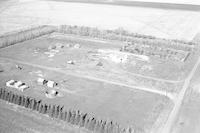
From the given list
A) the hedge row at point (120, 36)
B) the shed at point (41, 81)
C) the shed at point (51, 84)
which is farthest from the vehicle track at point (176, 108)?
the shed at point (41, 81)

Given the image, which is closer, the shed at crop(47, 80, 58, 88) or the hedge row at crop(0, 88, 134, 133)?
the hedge row at crop(0, 88, 134, 133)

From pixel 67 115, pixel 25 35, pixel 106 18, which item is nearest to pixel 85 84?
pixel 67 115

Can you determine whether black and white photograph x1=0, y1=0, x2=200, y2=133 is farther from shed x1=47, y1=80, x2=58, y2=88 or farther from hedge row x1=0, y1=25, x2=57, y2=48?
shed x1=47, y1=80, x2=58, y2=88

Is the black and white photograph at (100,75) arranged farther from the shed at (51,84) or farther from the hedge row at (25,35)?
the shed at (51,84)

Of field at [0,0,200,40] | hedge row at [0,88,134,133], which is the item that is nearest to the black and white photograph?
hedge row at [0,88,134,133]

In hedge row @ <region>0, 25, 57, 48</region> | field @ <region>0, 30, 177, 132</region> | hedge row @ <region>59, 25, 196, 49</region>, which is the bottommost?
field @ <region>0, 30, 177, 132</region>

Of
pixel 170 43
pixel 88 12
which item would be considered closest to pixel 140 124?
pixel 170 43

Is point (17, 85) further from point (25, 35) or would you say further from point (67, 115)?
point (25, 35)

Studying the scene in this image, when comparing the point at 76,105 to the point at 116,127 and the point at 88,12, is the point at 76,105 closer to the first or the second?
the point at 116,127
